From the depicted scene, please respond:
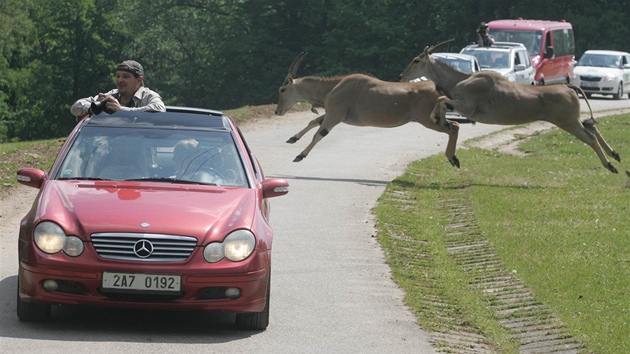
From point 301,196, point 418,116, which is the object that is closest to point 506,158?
point 418,116

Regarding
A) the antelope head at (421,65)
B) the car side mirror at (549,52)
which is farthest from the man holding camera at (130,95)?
the car side mirror at (549,52)

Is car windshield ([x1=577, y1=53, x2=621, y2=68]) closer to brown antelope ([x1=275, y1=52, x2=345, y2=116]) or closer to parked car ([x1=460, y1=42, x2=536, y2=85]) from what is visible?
parked car ([x1=460, y1=42, x2=536, y2=85])

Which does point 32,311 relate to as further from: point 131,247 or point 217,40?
point 217,40

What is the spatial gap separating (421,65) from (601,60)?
22135mm

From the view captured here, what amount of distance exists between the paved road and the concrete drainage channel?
38cm

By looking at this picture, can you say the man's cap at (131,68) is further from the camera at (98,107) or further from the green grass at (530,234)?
the green grass at (530,234)

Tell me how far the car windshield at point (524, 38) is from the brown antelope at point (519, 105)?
58.5ft

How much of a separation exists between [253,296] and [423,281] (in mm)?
3137

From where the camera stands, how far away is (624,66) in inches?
1670

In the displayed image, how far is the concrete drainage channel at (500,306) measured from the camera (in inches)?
339

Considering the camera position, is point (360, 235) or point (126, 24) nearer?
point (360, 235)

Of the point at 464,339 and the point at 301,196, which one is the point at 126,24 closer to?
the point at 301,196

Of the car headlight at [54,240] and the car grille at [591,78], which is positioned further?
the car grille at [591,78]

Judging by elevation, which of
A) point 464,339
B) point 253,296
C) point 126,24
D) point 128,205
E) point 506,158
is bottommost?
point 126,24
